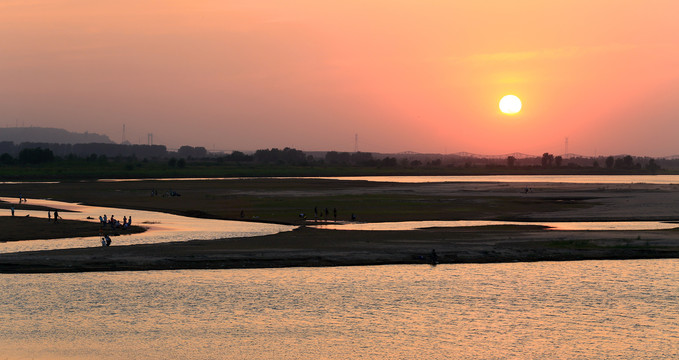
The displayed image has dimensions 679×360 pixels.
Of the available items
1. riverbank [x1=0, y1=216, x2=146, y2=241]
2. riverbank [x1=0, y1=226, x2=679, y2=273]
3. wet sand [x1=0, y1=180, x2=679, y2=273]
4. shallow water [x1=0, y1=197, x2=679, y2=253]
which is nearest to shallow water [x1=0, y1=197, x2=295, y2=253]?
shallow water [x1=0, y1=197, x2=679, y2=253]

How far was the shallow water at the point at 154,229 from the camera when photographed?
5528 cm

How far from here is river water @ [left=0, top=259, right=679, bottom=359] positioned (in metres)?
29.1

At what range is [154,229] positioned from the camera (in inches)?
2606

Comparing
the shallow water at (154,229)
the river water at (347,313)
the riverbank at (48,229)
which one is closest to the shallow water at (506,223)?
the shallow water at (154,229)

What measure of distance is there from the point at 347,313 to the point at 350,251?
1566 cm

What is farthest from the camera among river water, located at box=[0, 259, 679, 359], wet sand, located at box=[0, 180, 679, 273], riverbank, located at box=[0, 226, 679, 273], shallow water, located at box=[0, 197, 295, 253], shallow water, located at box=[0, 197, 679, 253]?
shallow water, located at box=[0, 197, 679, 253]

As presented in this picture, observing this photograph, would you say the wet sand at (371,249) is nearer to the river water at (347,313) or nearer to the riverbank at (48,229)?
the river water at (347,313)

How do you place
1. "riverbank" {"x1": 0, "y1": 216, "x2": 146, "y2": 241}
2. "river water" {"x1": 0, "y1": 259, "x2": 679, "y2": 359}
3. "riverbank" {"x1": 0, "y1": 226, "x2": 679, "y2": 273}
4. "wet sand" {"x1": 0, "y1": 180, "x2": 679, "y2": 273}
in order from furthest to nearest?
"riverbank" {"x1": 0, "y1": 216, "x2": 146, "y2": 241} → "wet sand" {"x1": 0, "y1": 180, "x2": 679, "y2": 273} → "riverbank" {"x1": 0, "y1": 226, "x2": 679, "y2": 273} → "river water" {"x1": 0, "y1": 259, "x2": 679, "y2": 359}

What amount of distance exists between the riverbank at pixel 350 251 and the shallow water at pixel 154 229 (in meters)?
4.46

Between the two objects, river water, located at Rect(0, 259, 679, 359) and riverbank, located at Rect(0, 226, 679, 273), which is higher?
riverbank, located at Rect(0, 226, 679, 273)

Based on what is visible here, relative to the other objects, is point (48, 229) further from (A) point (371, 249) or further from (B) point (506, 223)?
(B) point (506, 223)

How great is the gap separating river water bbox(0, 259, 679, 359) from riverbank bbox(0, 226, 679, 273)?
2.00 metres

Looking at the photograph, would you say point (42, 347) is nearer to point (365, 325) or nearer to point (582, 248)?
point (365, 325)

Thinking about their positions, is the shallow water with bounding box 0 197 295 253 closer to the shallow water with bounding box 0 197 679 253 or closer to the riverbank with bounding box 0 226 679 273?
the shallow water with bounding box 0 197 679 253
